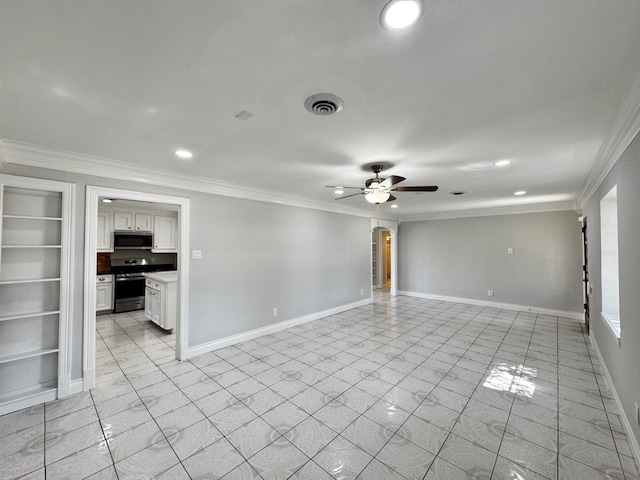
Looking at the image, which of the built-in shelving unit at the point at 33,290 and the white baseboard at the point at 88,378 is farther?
the white baseboard at the point at 88,378

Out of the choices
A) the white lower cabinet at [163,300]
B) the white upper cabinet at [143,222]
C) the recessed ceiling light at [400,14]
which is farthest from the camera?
the white upper cabinet at [143,222]

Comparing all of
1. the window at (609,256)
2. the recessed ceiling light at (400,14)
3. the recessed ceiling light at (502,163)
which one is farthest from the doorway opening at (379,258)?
the recessed ceiling light at (400,14)

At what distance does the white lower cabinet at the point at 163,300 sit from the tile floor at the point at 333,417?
58 cm

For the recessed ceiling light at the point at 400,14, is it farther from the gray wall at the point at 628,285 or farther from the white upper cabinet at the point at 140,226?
the white upper cabinet at the point at 140,226

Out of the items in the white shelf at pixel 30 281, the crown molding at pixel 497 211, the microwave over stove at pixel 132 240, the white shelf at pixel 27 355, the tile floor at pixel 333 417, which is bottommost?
the tile floor at pixel 333 417

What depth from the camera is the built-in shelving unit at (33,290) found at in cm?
249

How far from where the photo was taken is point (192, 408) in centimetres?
247

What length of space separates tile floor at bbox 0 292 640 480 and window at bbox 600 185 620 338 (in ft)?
2.50

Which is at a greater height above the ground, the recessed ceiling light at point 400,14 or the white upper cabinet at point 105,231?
the recessed ceiling light at point 400,14

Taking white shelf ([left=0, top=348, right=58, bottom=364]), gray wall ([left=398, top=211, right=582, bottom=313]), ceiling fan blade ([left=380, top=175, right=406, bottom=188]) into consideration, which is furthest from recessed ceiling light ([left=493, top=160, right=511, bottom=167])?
white shelf ([left=0, top=348, right=58, bottom=364])

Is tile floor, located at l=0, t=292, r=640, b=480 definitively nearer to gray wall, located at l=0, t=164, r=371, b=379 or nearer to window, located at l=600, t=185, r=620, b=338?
gray wall, located at l=0, t=164, r=371, b=379

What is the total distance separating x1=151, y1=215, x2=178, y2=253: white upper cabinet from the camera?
631 cm

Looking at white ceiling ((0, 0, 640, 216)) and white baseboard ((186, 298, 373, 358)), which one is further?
white baseboard ((186, 298, 373, 358))

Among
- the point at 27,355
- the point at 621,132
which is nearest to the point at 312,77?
the point at 621,132
